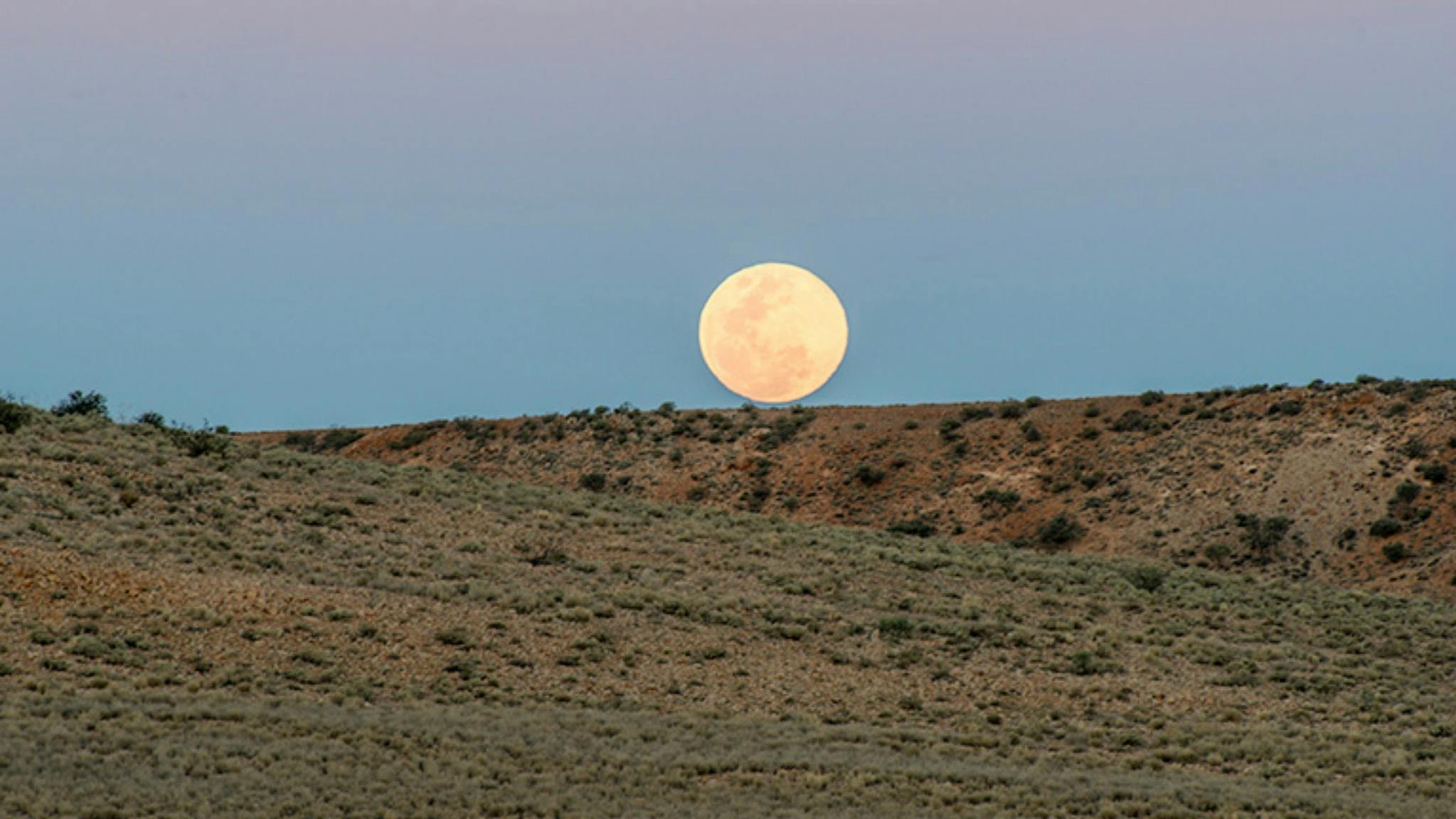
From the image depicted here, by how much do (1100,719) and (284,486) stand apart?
26.3 meters

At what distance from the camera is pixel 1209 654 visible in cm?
3506

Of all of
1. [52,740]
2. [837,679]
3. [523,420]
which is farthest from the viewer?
[523,420]

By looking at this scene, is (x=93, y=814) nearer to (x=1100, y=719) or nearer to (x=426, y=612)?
(x=426, y=612)

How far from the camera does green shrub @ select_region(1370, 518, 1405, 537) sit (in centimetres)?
6059

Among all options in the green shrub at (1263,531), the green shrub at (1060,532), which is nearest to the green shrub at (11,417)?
the green shrub at (1060,532)

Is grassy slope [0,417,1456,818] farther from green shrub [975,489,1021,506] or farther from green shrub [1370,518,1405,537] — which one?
green shrub [975,489,1021,506]

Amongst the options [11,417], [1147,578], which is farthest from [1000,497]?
[11,417]

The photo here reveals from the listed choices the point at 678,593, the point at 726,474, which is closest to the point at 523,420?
the point at 726,474

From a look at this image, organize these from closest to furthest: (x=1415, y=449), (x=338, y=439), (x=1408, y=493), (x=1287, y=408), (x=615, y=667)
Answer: (x=615, y=667), (x=1408, y=493), (x=1415, y=449), (x=1287, y=408), (x=338, y=439)

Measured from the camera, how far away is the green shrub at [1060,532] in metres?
66.9

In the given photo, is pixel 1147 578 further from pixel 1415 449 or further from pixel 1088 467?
pixel 1088 467

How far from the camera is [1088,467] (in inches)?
2901

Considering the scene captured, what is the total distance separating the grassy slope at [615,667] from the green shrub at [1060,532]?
18310 millimetres

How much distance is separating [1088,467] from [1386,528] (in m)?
15.9
